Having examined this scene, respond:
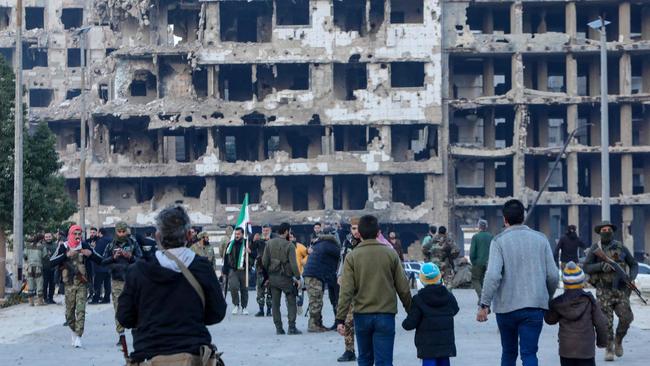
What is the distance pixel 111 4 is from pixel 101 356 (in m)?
50.1

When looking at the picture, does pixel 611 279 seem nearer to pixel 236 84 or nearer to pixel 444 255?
pixel 444 255

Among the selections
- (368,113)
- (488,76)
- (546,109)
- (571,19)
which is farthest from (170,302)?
(546,109)

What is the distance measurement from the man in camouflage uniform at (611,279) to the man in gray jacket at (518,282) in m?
4.59

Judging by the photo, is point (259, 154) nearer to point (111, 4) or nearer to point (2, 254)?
point (111, 4)

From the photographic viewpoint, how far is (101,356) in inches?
716

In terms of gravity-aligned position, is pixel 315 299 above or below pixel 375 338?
below

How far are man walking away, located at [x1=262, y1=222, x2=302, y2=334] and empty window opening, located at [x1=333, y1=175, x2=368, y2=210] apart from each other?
135 ft

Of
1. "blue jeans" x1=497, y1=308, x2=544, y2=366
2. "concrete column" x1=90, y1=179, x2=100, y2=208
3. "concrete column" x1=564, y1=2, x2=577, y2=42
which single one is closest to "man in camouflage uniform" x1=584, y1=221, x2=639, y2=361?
"blue jeans" x1=497, y1=308, x2=544, y2=366

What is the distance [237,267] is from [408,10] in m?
40.0

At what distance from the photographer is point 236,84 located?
64750 millimetres

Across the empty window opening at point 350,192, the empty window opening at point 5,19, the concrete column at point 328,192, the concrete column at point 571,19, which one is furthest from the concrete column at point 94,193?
the concrete column at point 571,19

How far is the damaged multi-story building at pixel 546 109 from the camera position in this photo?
203ft

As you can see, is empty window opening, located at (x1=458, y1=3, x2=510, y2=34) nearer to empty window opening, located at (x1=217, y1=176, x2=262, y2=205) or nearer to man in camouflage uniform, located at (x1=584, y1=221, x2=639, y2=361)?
empty window opening, located at (x1=217, y1=176, x2=262, y2=205)

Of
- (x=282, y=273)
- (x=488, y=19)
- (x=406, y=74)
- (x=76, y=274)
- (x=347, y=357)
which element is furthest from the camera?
(x=488, y=19)
